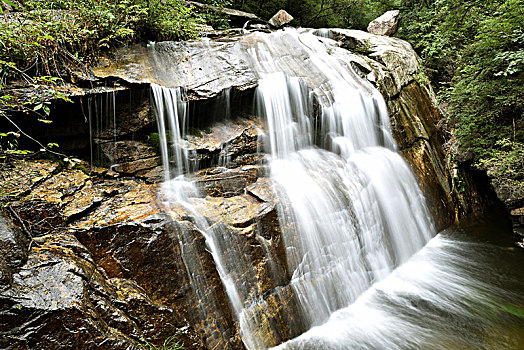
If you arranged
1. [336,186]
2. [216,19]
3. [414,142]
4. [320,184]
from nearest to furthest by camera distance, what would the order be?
1. [320,184]
2. [336,186]
3. [414,142]
4. [216,19]

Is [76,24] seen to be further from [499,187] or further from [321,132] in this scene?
[499,187]

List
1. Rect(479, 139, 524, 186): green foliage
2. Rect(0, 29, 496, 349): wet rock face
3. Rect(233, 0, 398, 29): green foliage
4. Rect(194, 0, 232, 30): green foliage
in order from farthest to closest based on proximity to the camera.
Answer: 1. Rect(233, 0, 398, 29): green foliage
2. Rect(194, 0, 232, 30): green foliage
3. Rect(479, 139, 524, 186): green foliage
4. Rect(0, 29, 496, 349): wet rock face

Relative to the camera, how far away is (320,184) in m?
5.01

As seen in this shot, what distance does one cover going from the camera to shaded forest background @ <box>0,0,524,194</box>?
144 inches

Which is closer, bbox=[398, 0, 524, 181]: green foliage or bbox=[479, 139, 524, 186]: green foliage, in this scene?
bbox=[479, 139, 524, 186]: green foliage

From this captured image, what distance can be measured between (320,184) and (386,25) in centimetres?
1003

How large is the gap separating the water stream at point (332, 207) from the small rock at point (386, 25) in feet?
17.8

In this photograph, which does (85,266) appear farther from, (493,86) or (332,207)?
(493,86)

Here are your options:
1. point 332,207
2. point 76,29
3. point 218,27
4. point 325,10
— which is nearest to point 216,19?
point 218,27

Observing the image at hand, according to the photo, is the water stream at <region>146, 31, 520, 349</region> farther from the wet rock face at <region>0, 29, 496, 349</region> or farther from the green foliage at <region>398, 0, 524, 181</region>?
the green foliage at <region>398, 0, 524, 181</region>

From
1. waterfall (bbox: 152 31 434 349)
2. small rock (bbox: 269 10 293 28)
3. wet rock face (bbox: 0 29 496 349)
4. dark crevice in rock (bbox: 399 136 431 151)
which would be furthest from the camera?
small rock (bbox: 269 10 293 28)

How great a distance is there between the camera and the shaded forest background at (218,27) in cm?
367

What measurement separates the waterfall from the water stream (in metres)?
0.02

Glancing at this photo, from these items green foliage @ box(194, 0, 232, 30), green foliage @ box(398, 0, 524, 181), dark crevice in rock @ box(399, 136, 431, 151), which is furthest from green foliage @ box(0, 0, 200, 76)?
green foliage @ box(398, 0, 524, 181)
